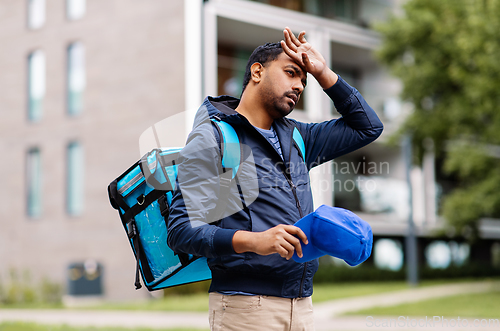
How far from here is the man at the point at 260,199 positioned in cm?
206

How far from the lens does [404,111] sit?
2092cm

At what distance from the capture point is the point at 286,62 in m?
2.48

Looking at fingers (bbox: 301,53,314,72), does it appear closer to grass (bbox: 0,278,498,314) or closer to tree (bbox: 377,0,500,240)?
grass (bbox: 0,278,498,314)

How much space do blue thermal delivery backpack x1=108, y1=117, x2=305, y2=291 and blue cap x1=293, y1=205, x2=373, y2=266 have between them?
534mm

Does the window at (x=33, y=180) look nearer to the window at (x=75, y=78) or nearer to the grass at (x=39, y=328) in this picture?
the window at (x=75, y=78)

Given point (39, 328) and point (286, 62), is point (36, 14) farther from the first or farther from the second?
point (286, 62)

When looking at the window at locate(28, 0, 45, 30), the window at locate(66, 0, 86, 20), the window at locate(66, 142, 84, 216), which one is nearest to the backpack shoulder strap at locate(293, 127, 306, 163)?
the window at locate(66, 142, 84, 216)

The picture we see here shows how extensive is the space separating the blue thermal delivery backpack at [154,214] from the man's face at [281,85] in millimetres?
227

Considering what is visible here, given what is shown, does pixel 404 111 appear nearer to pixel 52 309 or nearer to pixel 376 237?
pixel 376 237

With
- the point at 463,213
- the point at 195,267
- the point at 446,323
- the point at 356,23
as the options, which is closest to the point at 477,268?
the point at 463,213

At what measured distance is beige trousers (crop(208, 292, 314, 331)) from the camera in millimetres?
2287

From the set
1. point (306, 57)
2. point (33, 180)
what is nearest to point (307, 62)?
point (306, 57)

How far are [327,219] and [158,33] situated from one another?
16.4 metres

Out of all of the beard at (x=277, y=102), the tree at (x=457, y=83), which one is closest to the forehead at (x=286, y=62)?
the beard at (x=277, y=102)
